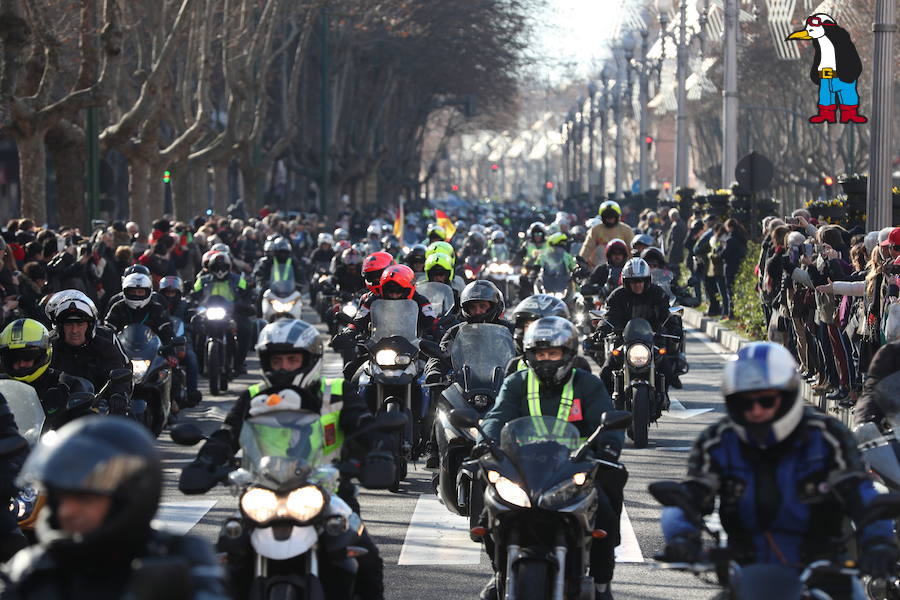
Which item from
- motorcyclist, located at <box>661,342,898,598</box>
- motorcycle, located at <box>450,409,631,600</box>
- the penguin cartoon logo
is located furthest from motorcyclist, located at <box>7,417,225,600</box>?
the penguin cartoon logo

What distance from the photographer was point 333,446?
24.4ft

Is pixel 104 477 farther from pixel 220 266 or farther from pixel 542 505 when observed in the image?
pixel 220 266

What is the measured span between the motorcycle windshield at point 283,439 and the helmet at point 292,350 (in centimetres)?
16

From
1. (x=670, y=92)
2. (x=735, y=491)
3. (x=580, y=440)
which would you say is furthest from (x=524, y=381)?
(x=670, y=92)

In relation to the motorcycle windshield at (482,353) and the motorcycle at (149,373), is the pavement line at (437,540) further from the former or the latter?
the motorcycle at (149,373)

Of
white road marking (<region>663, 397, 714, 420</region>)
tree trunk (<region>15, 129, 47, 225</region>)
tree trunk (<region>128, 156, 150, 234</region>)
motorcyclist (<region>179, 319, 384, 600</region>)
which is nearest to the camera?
motorcyclist (<region>179, 319, 384, 600</region>)

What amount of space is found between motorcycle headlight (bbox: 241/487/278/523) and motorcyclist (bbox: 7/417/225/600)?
1.88m

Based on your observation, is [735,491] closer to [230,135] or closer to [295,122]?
[230,135]

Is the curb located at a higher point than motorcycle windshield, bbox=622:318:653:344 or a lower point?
lower

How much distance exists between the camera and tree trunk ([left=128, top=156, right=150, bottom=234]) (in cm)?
3894

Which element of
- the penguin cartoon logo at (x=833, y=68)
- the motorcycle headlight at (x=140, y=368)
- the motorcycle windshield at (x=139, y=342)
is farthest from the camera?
the penguin cartoon logo at (x=833, y=68)

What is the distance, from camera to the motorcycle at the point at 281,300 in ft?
70.1

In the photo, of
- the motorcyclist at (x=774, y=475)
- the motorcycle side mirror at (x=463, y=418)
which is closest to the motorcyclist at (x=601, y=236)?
the motorcycle side mirror at (x=463, y=418)

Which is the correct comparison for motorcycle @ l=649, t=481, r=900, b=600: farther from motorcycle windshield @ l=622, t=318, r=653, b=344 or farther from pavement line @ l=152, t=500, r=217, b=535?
motorcycle windshield @ l=622, t=318, r=653, b=344
